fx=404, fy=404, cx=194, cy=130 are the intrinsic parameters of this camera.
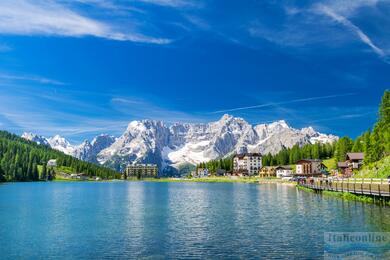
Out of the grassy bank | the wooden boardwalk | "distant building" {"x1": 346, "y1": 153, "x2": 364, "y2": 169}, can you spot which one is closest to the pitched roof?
"distant building" {"x1": 346, "y1": 153, "x2": 364, "y2": 169}

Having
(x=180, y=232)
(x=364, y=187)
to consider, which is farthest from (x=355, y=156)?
(x=180, y=232)

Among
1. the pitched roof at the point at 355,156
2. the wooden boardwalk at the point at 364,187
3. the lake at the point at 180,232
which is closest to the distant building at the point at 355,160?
the pitched roof at the point at 355,156

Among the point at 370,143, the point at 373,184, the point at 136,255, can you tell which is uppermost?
the point at 370,143

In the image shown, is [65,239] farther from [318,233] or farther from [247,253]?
[318,233]

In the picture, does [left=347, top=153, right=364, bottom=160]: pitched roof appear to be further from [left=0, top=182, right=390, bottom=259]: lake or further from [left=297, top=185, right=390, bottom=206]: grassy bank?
[left=0, top=182, right=390, bottom=259]: lake

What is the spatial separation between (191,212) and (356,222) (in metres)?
26.1

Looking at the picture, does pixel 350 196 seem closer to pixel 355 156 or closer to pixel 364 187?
pixel 364 187

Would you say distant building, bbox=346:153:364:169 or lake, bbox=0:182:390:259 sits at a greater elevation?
distant building, bbox=346:153:364:169

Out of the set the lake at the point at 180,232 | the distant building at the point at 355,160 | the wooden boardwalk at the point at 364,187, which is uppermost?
the distant building at the point at 355,160

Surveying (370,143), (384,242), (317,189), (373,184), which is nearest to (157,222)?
(384,242)

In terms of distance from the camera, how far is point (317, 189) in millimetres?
115625

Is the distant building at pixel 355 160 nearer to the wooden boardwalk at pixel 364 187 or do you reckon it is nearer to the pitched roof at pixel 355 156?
the pitched roof at pixel 355 156

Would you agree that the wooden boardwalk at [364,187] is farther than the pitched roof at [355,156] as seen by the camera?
No

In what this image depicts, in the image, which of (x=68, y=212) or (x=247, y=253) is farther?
(x=68, y=212)
